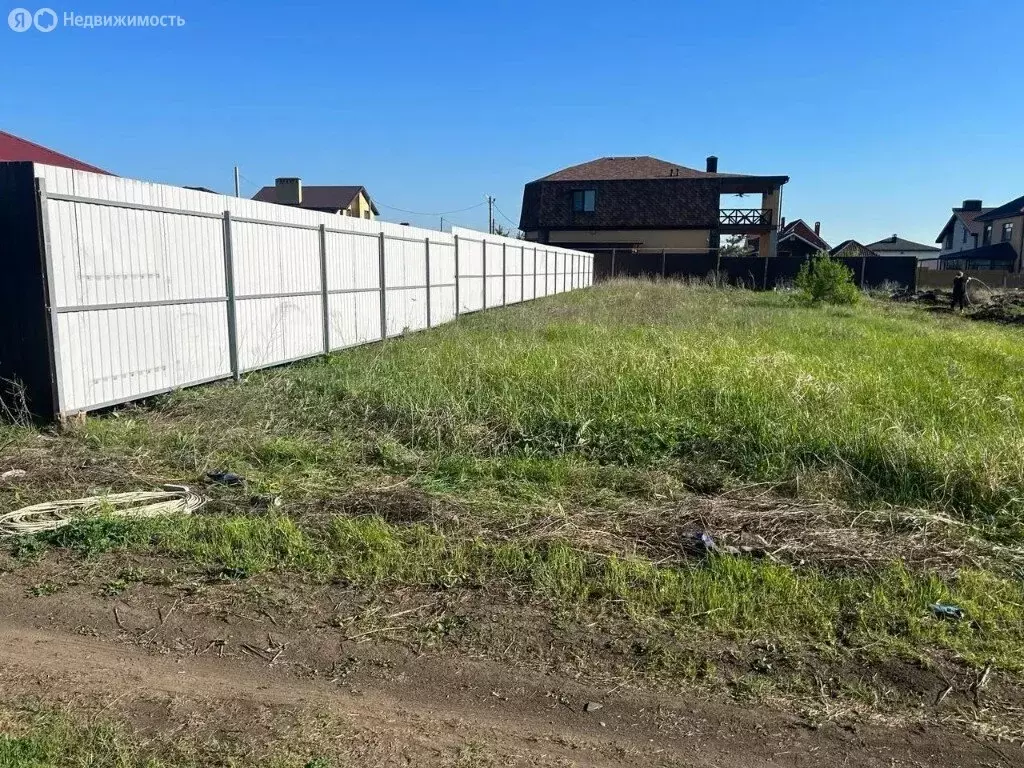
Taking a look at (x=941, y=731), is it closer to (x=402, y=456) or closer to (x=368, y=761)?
(x=368, y=761)

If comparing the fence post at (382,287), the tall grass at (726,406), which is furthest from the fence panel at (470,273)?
the tall grass at (726,406)

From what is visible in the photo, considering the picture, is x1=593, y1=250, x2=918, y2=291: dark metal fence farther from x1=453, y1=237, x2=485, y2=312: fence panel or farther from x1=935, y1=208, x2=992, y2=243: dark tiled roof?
x1=935, y1=208, x2=992, y2=243: dark tiled roof

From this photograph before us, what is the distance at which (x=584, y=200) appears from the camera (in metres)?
44.2

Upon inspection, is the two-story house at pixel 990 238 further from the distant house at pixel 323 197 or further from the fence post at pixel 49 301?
the fence post at pixel 49 301

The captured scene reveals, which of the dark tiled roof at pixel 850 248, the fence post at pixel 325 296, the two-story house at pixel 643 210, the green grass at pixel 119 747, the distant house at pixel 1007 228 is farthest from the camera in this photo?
the dark tiled roof at pixel 850 248

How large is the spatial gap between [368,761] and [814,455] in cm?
427

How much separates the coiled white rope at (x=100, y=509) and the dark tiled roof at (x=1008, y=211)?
188ft

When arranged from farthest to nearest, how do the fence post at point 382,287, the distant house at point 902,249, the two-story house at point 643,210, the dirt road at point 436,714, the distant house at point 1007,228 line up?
1. the distant house at point 902,249
2. the distant house at point 1007,228
3. the two-story house at point 643,210
4. the fence post at point 382,287
5. the dirt road at point 436,714

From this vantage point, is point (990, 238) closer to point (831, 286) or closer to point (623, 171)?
point (623, 171)

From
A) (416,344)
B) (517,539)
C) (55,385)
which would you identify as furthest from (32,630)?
(416,344)

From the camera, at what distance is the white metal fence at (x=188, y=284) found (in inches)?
246

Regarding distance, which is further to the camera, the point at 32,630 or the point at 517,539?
the point at 517,539

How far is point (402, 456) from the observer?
5.65m

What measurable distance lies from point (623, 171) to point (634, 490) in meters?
44.2
